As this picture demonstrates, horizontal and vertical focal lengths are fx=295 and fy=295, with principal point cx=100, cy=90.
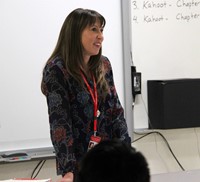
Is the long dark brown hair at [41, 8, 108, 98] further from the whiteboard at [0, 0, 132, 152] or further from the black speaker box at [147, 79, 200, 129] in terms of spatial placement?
the black speaker box at [147, 79, 200, 129]

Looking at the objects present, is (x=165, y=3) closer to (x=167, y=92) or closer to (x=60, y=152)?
(x=167, y=92)

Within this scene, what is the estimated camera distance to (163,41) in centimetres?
217

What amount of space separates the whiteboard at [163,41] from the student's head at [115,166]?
1698 millimetres

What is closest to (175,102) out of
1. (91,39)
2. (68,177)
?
(91,39)

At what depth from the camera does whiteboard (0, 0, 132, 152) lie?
191 centimetres

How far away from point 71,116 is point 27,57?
2.67 ft

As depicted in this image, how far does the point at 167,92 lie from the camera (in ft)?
6.88

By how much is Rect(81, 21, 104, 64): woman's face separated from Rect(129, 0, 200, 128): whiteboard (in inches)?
33.8

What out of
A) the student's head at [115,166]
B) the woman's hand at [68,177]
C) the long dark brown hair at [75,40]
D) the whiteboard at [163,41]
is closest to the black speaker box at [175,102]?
the whiteboard at [163,41]

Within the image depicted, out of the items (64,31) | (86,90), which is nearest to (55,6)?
(64,31)

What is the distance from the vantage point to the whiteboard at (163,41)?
2.13m

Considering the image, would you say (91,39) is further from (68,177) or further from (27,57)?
(27,57)

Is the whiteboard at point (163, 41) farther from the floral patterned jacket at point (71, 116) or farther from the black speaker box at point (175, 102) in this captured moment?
the floral patterned jacket at point (71, 116)

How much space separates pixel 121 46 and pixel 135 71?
0.70ft
